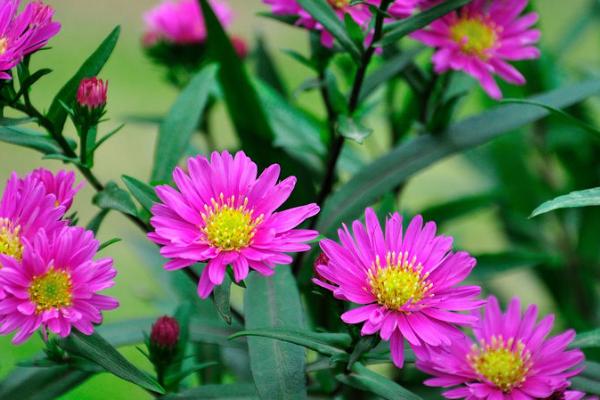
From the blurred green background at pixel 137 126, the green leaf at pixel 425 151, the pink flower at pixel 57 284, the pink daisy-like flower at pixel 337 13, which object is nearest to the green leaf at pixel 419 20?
the pink daisy-like flower at pixel 337 13

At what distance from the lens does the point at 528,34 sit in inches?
27.0

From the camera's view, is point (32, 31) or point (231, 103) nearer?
point (32, 31)

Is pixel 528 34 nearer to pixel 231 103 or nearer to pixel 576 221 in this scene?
pixel 231 103

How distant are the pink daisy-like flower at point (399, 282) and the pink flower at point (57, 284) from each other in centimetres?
11

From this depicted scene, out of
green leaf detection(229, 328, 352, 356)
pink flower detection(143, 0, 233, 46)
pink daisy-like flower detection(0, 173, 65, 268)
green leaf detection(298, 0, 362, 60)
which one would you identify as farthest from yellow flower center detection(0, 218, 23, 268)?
pink flower detection(143, 0, 233, 46)

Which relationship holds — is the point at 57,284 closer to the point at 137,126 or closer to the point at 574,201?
the point at 574,201

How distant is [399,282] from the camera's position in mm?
464

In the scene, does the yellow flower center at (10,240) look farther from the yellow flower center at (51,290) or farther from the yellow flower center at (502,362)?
the yellow flower center at (502,362)

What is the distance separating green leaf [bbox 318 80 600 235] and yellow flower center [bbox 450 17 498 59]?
6cm

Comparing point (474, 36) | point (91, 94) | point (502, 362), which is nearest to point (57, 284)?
point (91, 94)

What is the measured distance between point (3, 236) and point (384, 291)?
0.20m

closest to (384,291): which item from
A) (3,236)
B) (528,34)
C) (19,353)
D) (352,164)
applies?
(3,236)

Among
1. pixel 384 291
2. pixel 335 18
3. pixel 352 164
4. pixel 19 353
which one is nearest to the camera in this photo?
Result: pixel 384 291

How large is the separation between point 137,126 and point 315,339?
1281 mm
